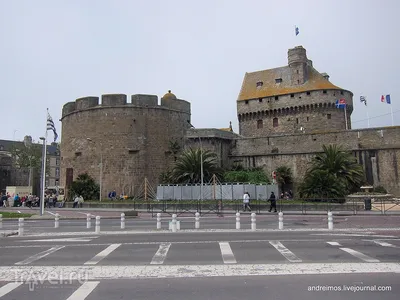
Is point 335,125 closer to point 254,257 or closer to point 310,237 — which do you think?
point 310,237

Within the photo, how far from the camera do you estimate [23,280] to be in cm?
652

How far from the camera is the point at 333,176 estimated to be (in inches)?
1210

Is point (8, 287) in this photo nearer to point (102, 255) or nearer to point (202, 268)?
point (102, 255)

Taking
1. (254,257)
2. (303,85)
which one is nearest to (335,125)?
(303,85)

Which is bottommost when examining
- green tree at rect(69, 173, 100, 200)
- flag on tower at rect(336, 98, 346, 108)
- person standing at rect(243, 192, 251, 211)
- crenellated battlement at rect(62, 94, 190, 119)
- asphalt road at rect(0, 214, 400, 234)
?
asphalt road at rect(0, 214, 400, 234)

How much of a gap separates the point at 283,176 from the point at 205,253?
102ft

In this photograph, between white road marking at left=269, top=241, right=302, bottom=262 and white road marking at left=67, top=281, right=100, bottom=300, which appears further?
white road marking at left=269, top=241, right=302, bottom=262

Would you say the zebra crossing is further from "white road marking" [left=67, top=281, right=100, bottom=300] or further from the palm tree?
the palm tree

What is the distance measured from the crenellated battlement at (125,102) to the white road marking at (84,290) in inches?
1372

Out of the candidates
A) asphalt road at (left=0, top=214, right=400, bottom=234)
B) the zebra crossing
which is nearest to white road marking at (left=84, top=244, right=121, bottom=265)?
the zebra crossing

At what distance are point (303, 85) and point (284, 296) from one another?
161ft

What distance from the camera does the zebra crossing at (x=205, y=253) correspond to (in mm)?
8086

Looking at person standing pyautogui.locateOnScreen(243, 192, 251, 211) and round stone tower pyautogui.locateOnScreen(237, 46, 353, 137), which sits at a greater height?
round stone tower pyautogui.locateOnScreen(237, 46, 353, 137)

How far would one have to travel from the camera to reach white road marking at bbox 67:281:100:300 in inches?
214
